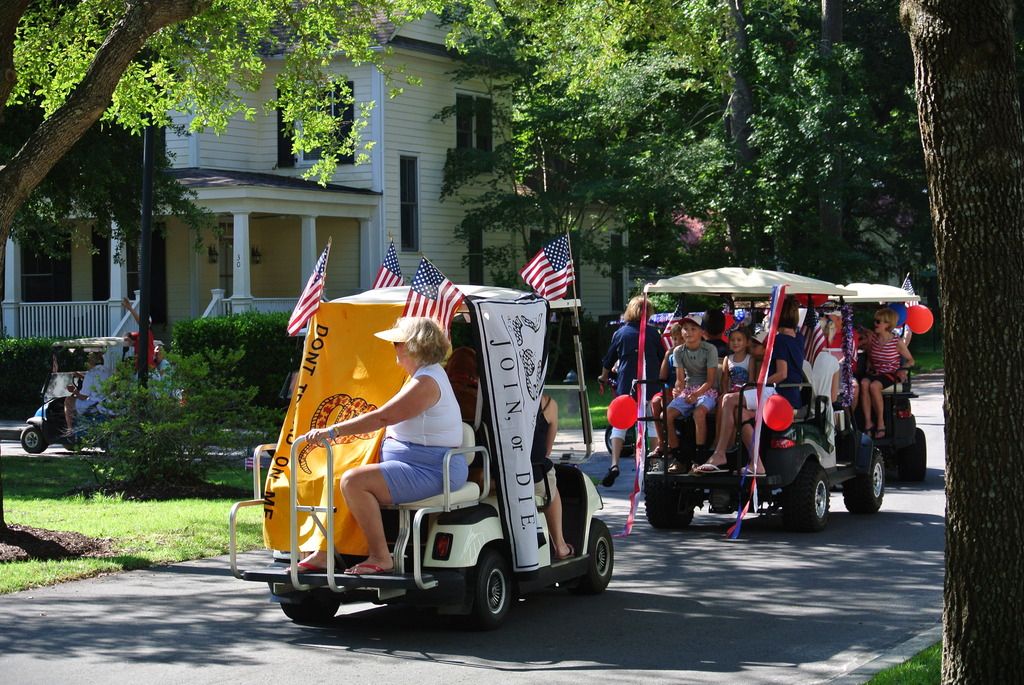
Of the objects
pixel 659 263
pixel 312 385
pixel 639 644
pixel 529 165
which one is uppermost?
pixel 529 165

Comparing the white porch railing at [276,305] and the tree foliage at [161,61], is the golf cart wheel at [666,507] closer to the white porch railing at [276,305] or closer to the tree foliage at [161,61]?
the tree foliage at [161,61]

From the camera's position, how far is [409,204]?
1331 inches

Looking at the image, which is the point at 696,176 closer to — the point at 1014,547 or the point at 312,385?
the point at 312,385

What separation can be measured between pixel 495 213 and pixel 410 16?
45.4 ft

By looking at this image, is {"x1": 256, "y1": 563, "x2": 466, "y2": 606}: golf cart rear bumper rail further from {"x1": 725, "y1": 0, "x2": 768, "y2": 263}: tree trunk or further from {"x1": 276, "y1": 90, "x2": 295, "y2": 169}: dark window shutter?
{"x1": 276, "y1": 90, "x2": 295, "y2": 169}: dark window shutter

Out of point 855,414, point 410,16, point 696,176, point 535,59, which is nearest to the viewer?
point 855,414

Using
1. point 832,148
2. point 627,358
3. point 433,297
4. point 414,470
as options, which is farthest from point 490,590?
point 832,148

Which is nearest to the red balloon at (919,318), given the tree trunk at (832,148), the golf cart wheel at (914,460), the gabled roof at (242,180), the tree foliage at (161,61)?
the golf cart wheel at (914,460)

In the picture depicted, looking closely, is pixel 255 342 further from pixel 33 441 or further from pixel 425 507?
pixel 425 507

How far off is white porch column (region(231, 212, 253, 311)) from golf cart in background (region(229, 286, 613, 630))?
2103 centimetres

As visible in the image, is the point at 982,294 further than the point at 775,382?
No

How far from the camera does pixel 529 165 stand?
33406mm

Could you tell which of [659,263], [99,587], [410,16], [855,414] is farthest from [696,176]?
[99,587]

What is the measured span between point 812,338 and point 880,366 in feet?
7.78
